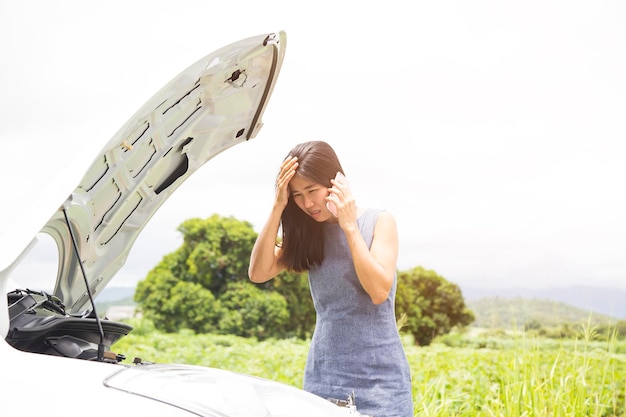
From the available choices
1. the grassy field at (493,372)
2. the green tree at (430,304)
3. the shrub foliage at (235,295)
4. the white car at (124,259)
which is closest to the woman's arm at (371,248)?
the white car at (124,259)

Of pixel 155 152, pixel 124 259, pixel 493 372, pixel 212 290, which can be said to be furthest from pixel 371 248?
pixel 212 290

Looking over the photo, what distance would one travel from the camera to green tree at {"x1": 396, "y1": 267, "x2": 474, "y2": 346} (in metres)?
9.52

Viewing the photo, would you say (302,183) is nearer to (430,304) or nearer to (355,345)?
(355,345)

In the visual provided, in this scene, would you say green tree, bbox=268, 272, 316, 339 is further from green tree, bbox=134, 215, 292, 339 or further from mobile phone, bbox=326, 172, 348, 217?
mobile phone, bbox=326, 172, 348, 217

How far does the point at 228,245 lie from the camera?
9812 mm

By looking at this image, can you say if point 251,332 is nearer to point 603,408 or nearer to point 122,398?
point 603,408

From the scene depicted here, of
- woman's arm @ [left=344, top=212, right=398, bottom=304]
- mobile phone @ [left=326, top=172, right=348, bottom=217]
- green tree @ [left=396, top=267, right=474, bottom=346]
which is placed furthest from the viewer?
green tree @ [left=396, top=267, right=474, bottom=346]

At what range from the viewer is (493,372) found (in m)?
5.26

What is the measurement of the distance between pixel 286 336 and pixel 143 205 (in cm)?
744

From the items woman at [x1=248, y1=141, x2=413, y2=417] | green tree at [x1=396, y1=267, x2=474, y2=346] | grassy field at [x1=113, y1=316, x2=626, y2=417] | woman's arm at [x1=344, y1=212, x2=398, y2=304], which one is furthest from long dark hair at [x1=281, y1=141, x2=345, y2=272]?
green tree at [x1=396, y1=267, x2=474, y2=346]

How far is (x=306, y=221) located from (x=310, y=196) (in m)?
0.12

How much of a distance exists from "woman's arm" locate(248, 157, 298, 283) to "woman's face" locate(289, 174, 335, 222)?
0.02 metres

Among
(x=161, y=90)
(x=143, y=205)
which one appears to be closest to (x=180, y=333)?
(x=143, y=205)

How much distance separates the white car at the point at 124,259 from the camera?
1.40 m
